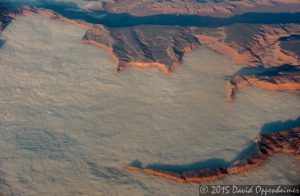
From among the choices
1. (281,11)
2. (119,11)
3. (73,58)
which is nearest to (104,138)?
(73,58)

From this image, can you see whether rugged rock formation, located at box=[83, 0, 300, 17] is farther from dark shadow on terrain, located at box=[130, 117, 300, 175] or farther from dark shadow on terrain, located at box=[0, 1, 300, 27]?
dark shadow on terrain, located at box=[130, 117, 300, 175]

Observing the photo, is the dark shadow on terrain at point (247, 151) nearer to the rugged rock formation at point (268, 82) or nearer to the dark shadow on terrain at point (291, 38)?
the rugged rock formation at point (268, 82)

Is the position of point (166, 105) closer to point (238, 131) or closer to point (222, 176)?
point (238, 131)

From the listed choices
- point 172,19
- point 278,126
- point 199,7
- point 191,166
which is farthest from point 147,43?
point 191,166

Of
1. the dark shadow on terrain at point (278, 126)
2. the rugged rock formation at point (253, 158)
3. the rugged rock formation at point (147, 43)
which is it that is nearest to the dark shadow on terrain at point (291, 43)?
the rugged rock formation at point (147, 43)

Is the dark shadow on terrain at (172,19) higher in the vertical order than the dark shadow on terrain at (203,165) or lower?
higher
